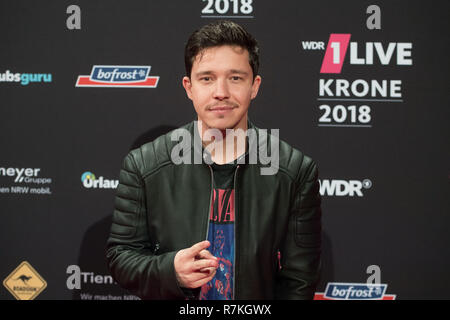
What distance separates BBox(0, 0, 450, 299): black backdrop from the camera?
86.1 inches

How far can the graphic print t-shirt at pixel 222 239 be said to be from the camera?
1351 millimetres

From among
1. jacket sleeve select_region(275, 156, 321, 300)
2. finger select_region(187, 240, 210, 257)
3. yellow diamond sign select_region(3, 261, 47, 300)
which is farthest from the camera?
yellow diamond sign select_region(3, 261, 47, 300)

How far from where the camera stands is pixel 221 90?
1266mm

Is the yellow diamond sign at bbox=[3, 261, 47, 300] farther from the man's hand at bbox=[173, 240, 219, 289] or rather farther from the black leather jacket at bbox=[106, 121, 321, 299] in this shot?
the man's hand at bbox=[173, 240, 219, 289]

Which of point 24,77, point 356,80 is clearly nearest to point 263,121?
point 356,80

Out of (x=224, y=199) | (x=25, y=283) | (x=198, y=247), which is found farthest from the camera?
(x=25, y=283)

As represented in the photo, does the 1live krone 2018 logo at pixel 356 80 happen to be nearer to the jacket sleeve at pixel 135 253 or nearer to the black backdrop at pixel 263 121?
the black backdrop at pixel 263 121

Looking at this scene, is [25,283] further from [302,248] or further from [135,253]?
[302,248]

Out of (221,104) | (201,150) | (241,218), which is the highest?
(221,104)

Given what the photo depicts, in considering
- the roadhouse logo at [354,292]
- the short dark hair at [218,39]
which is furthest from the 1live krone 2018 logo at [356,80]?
the short dark hair at [218,39]

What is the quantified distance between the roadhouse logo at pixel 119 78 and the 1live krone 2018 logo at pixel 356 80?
0.88 meters

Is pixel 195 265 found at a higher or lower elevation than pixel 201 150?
lower

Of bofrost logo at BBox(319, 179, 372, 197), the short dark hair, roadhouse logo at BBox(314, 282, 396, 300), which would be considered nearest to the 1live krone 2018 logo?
bofrost logo at BBox(319, 179, 372, 197)

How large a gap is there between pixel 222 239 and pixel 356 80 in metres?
1.30
